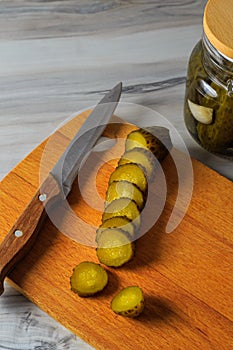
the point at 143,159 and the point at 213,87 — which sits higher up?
the point at 213,87

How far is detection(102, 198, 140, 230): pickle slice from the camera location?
1.34m

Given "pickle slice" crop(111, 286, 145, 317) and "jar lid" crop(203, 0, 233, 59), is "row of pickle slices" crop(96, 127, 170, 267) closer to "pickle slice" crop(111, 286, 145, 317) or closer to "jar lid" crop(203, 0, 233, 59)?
"pickle slice" crop(111, 286, 145, 317)

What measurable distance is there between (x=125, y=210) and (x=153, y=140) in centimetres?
17

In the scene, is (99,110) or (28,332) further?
(99,110)

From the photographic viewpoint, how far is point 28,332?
1317 mm

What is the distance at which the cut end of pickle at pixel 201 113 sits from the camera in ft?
4.56

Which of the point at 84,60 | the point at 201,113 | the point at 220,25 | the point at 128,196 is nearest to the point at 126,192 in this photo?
the point at 128,196

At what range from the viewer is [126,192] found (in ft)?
4.46

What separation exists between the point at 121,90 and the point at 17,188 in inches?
13.1

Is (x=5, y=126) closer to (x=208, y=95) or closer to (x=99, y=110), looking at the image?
(x=99, y=110)

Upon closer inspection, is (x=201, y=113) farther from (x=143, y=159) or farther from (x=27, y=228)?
(x=27, y=228)

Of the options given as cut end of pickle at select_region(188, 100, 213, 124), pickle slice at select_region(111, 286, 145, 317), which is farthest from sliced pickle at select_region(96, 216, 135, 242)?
cut end of pickle at select_region(188, 100, 213, 124)

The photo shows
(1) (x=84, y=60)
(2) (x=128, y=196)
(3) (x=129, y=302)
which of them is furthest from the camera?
(1) (x=84, y=60)

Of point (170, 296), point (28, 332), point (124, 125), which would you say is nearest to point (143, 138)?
point (124, 125)
